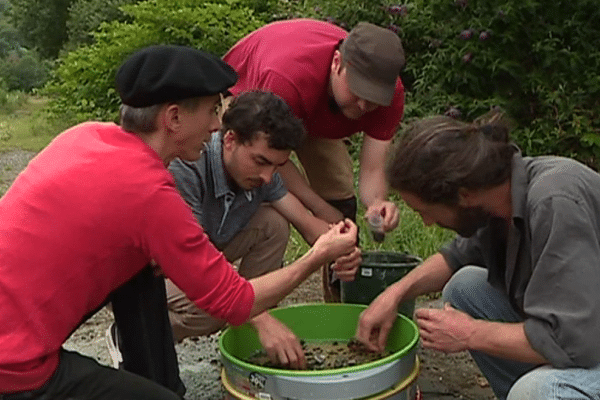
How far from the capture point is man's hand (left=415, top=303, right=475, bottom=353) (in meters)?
2.44

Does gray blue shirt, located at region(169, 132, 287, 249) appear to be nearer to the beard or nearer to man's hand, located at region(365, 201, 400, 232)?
man's hand, located at region(365, 201, 400, 232)

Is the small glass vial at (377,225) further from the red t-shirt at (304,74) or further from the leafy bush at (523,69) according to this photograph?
the leafy bush at (523,69)

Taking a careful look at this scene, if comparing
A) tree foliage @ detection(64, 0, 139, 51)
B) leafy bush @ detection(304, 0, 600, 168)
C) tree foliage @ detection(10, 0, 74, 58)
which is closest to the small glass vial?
leafy bush @ detection(304, 0, 600, 168)

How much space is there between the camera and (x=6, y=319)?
7.34ft

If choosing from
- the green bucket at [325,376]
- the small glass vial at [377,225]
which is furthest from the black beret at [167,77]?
the small glass vial at [377,225]

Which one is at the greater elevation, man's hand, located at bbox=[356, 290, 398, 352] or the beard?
the beard

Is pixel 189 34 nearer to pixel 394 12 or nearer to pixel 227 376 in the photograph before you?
pixel 394 12

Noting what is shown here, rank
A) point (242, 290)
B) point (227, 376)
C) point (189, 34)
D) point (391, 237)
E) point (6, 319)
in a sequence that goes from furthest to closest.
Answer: point (189, 34)
point (391, 237)
point (227, 376)
point (242, 290)
point (6, 319)

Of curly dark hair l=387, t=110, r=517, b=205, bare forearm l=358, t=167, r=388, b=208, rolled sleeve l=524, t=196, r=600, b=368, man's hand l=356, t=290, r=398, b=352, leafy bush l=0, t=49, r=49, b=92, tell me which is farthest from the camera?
leafy bush l=0, t=49, r=49, b=92

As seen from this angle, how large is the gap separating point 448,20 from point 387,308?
4.49m

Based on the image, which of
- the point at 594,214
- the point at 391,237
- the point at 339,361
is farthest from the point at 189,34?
the point at 594,214

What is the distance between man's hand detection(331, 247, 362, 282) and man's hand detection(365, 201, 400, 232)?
26cm

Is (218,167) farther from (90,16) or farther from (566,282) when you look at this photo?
(90,16)

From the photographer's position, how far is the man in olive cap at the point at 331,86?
326cm
